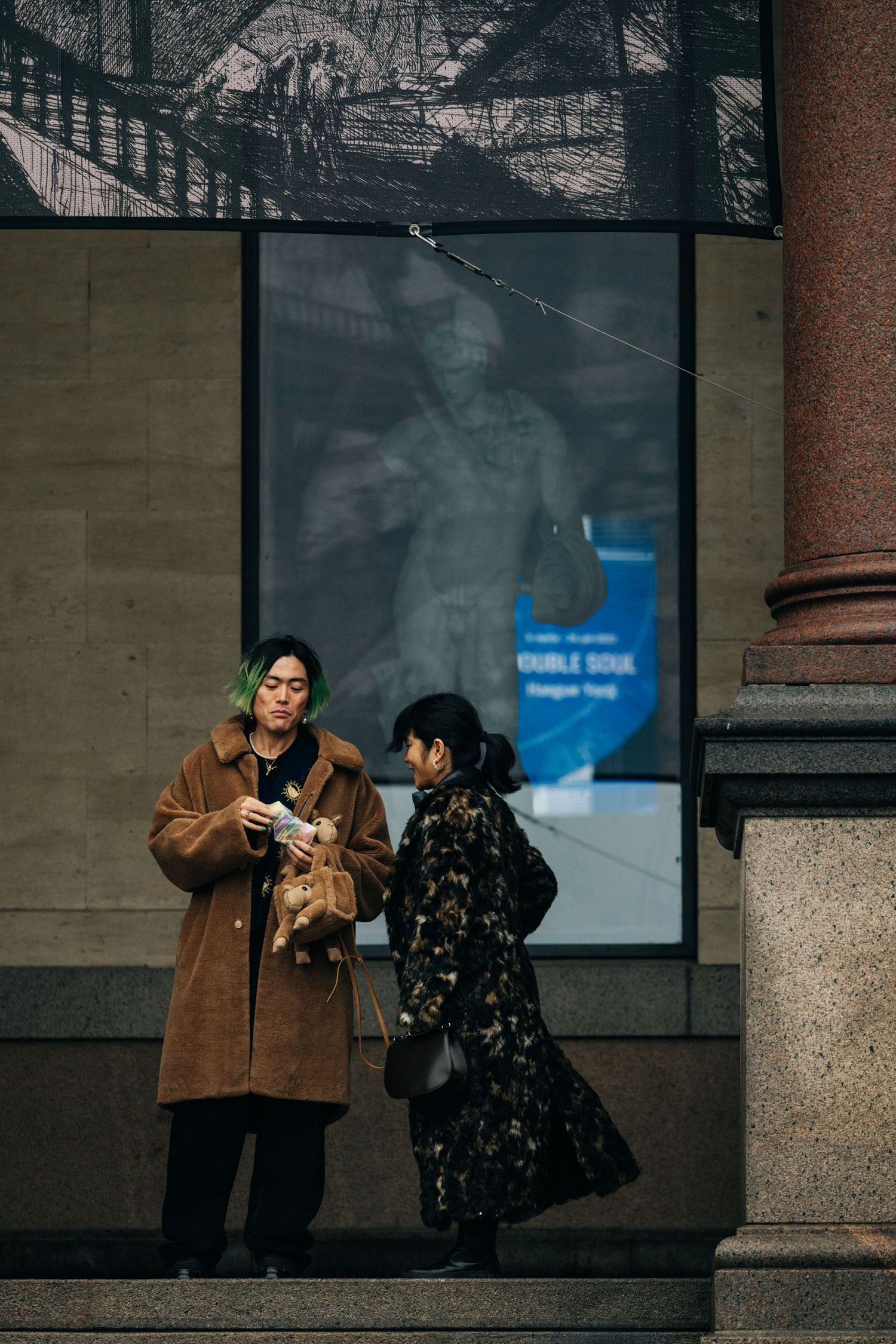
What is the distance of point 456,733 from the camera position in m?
6.25

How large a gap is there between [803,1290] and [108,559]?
542cm

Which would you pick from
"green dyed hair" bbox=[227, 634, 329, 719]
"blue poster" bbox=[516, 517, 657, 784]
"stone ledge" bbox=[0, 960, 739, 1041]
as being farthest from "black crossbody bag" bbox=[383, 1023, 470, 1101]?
"blue poster" bbox=[516, 517, 657, 784]

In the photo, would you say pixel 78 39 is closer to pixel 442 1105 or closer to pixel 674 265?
pixel 674 265

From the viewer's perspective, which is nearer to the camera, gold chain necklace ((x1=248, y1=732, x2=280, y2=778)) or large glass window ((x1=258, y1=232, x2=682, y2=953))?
gold chain necklace ((x1=248, y1=732, x2=280, y2=778))

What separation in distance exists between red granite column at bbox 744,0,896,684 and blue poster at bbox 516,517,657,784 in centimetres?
314

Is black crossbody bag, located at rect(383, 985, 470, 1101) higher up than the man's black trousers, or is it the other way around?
black crossbody bag, located at rect(383, 985, 470, 1101)

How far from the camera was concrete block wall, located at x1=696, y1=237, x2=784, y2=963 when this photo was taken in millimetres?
9305

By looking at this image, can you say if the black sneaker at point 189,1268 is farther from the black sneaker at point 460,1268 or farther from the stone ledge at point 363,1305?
the black sneaker at point 460,1268

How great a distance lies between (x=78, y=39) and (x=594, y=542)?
11.6ft

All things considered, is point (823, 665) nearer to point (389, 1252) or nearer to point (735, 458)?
point (735, 458)

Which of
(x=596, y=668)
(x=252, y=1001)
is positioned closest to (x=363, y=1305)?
(x=252, y=1001)

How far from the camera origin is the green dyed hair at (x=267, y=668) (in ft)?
21.0

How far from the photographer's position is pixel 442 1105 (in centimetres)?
595

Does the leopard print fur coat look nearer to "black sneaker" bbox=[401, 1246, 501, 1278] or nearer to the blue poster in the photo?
"black sneaker" bbox=[401, 1246, 501, 1278]
